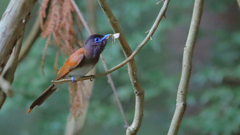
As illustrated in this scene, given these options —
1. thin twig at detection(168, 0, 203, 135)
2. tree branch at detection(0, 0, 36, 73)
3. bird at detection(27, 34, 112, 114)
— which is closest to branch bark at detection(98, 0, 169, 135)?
thin twig at detection(168, 0, 203, 135)

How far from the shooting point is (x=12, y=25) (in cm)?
136

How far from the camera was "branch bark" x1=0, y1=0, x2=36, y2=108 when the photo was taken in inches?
52.9

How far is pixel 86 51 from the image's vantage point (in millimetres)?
1497

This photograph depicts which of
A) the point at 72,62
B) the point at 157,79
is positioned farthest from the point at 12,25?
the point at 157,79

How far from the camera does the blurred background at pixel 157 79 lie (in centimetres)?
276

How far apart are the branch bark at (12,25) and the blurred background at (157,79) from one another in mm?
930

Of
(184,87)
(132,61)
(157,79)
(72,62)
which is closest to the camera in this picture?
(132,61)

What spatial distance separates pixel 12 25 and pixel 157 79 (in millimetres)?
2297

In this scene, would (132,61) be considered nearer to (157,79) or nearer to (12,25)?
(12,25)

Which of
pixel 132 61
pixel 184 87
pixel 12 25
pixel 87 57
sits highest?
pixel 12 25

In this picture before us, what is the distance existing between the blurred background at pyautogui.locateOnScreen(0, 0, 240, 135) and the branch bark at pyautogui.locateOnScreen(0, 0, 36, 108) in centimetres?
93

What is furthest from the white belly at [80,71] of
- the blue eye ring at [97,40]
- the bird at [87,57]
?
the blue eye ring at [97,40]

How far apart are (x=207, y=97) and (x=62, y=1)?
1.76 m

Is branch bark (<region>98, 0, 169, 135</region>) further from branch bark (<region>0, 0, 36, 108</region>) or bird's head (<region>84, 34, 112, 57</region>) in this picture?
branch bark (<region>0, 0, 36, 108</region>)
